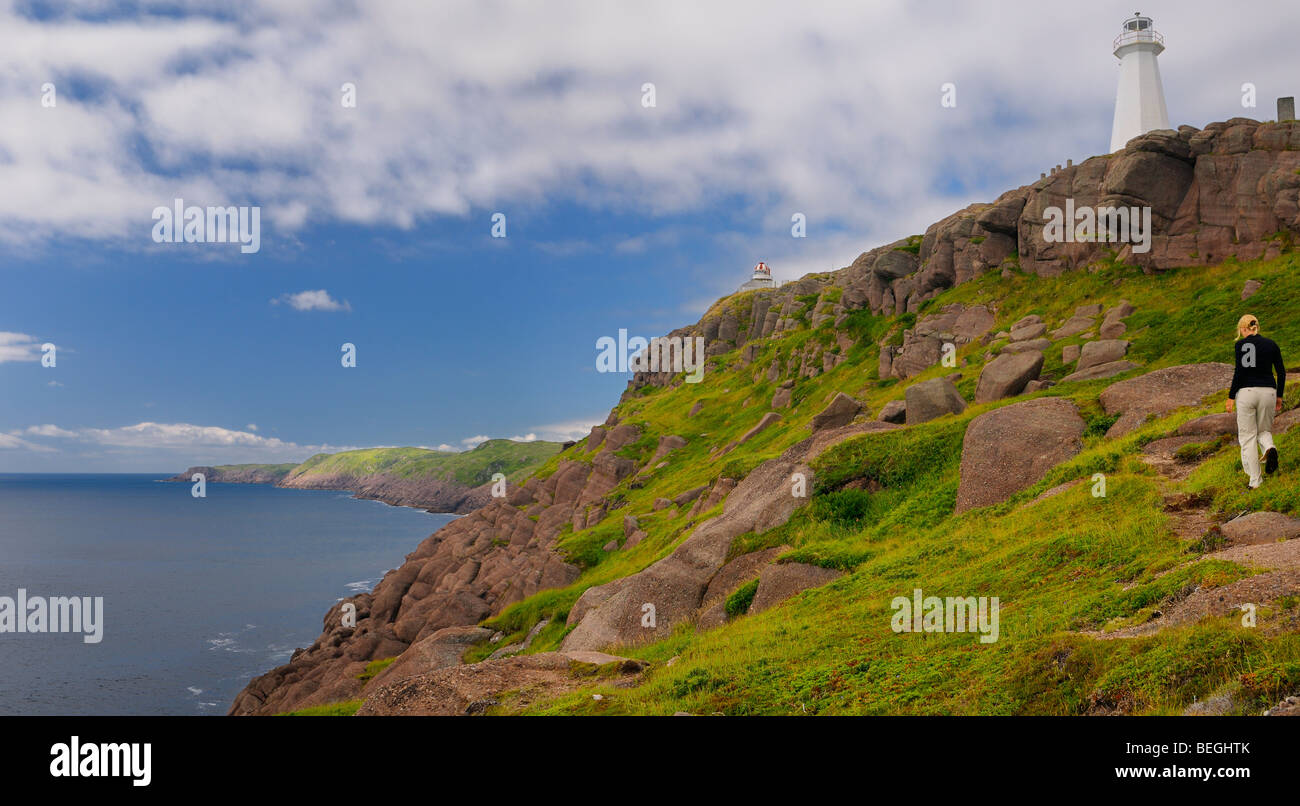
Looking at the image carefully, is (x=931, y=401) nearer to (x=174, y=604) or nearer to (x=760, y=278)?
(x=174, y=604)

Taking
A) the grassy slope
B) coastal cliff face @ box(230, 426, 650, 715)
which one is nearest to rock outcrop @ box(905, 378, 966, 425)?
the grassy slope

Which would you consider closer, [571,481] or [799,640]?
[799,640]

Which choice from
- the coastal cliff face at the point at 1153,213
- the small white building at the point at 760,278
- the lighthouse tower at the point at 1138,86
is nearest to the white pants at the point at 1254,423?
the coastal cliff face at the point at 1153,213

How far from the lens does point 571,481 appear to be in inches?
3125

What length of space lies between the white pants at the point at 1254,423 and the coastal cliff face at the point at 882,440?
2373mm

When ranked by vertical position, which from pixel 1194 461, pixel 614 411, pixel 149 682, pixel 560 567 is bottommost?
pixel 149 682

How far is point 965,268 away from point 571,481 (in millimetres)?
47246

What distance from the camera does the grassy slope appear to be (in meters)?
8.50

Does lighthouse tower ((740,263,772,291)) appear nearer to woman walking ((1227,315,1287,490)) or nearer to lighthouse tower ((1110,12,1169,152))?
lighthouse tower ((1110,12,1169,152))
